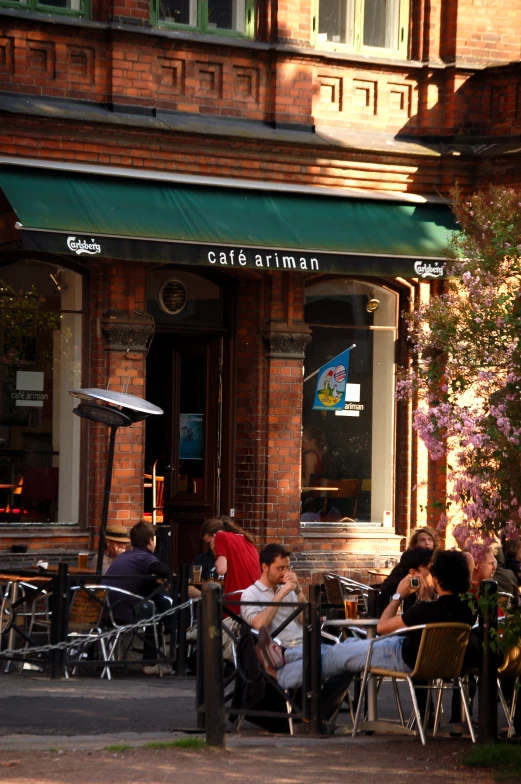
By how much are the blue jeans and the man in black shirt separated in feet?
0.26

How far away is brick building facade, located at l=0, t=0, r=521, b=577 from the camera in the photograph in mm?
14703

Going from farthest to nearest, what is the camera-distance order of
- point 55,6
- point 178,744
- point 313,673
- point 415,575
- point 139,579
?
point 55,6, point 139,579, point 415,575, point 313,673, point 178,744

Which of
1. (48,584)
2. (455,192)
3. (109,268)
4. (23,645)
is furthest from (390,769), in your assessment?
(109,268)

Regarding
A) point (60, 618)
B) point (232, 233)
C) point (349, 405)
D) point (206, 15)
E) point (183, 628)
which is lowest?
point (183, 628)

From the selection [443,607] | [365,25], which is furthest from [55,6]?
[443,607]

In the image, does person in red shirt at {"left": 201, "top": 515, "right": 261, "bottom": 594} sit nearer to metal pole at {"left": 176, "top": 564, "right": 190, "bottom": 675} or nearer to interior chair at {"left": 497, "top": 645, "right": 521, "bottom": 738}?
metal pole at {"left": 176, "top": 564, "right": 190, "bottom": 675}

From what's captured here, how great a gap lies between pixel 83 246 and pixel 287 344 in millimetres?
2877

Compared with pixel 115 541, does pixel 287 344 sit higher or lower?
higher

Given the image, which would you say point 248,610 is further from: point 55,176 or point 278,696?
point 55,176

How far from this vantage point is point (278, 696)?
30.4ft

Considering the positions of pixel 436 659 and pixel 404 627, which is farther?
pixel 404 627

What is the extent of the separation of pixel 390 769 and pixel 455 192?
7.26 m

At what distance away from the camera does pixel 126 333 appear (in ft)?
49.2

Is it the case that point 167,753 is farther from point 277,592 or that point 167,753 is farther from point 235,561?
point 235,561
